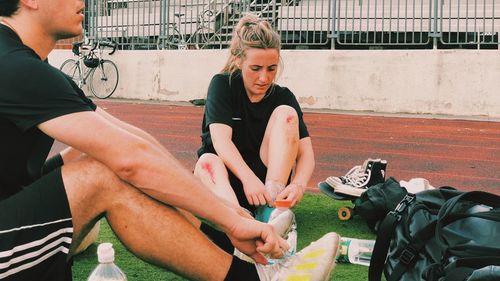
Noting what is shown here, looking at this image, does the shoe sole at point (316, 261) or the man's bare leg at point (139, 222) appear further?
the shoe sole at point (316, 261)

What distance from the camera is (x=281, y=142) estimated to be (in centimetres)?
366

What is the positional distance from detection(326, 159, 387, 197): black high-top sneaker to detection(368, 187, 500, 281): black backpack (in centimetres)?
124

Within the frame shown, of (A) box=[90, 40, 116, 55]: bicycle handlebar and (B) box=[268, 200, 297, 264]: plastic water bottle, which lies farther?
(A) box=[90, 40, 116, 55]: bicycle handlebar

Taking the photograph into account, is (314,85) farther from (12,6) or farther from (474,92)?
(12,6)

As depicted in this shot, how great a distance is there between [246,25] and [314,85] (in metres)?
8.87

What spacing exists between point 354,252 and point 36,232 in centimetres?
179

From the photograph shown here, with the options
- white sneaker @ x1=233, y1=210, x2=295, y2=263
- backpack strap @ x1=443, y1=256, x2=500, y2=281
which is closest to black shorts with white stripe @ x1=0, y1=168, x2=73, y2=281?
white sneaker @ x1=233, y1=210, x2=295, y2=263

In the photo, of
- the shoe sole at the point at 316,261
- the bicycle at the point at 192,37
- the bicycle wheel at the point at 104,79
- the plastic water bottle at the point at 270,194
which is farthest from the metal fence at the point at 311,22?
the shoe sole at the point at 316,261

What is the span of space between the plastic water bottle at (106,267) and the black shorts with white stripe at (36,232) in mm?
108

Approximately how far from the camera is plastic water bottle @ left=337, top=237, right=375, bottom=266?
11.1ft

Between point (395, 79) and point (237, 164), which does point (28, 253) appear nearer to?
point (237, 164)

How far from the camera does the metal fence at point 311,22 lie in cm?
1186

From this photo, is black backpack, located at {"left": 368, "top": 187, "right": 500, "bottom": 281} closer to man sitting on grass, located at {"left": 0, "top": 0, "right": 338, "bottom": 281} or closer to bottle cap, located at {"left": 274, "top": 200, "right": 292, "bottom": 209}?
man sitting on grass, located at {"left": 0, "top": 0, "right": 338, "bottom": 281}

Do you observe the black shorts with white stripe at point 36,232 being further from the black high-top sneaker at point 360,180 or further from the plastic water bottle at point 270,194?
the black high-top sneaker at point 360,180
